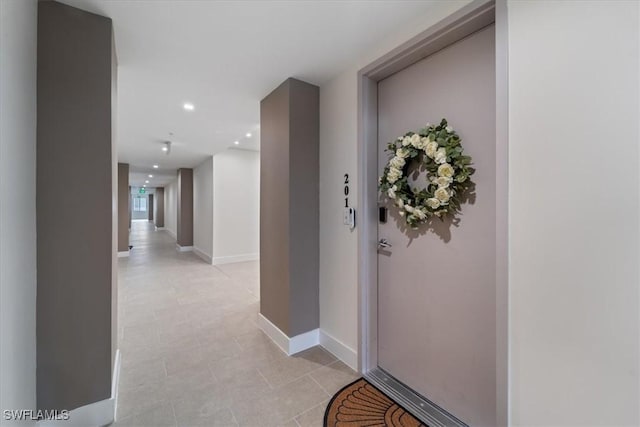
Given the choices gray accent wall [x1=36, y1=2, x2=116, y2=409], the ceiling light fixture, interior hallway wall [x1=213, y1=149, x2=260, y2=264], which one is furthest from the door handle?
interior hallway wall [x1=213, y1=149, x2=260, y2=264]

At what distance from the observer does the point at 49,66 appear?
146 centimetres

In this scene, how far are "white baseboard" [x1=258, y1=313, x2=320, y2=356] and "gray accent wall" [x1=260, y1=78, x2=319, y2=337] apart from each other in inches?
1.9

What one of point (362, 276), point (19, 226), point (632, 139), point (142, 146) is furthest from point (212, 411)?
point (142, 146)

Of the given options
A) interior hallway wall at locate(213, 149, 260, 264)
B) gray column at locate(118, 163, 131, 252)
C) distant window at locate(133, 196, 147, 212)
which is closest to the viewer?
interior hallway wall at locate(213, 149, 260, 264)

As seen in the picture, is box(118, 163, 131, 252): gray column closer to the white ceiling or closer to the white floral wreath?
the white ceiling

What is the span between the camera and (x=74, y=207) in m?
1.52

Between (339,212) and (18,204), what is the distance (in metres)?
1.97

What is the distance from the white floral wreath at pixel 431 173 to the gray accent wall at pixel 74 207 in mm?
1903

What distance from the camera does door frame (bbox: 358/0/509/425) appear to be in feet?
4.26

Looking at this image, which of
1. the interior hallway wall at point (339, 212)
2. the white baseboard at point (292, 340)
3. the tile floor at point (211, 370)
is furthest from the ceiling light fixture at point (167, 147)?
the white baseboard at point (292, 340)

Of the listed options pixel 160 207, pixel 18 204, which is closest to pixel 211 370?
pixel 18 204

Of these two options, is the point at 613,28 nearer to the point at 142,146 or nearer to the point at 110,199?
the point at 110,199

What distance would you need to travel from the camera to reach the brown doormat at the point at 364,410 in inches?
63.2

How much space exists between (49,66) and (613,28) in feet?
8.99
